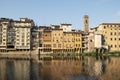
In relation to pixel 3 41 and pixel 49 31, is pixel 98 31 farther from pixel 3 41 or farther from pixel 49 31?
pixel 3 41

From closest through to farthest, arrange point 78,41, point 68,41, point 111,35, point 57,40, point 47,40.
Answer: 1. point 111,35
2. point 47,40
3. point 57,40
4. point 68,41
5. point 78,41

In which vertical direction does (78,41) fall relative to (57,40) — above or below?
below

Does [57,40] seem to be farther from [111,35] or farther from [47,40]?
[111,35]

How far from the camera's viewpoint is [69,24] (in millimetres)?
117250

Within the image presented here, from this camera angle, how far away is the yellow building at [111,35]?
4181 inches

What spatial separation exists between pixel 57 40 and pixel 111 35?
74.3 ft

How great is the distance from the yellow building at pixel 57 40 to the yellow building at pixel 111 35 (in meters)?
17.5

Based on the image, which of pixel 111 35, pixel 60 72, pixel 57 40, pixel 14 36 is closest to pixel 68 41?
pixel 57 40

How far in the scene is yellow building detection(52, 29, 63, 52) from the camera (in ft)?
357

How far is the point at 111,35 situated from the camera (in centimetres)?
10725

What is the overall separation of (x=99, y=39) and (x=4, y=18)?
135 feet

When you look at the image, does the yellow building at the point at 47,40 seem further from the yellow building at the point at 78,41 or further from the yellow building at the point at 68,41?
the yellow building at the point at 78,41

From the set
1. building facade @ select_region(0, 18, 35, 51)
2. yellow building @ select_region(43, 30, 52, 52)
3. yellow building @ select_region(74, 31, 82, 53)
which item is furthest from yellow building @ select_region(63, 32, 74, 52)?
building facade @ select_region(0, 18, 35, 51)

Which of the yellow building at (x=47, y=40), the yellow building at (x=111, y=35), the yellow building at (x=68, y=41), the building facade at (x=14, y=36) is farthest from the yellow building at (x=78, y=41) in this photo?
the building facade at (x=14, y=36)
